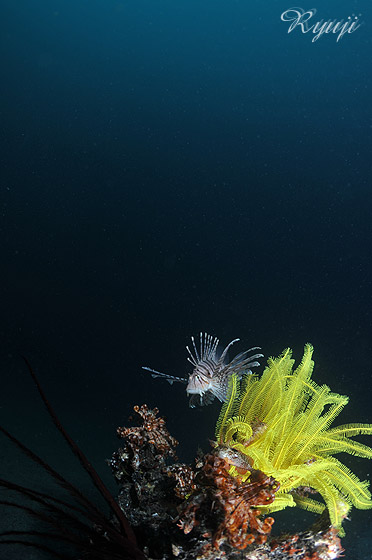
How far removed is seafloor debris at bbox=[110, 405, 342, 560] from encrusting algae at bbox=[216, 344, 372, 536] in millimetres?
190

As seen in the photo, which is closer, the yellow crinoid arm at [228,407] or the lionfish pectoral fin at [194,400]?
the yellow crinoid arm at [228,407]

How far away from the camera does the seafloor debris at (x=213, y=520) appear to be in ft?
8.34

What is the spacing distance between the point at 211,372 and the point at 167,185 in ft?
83.3

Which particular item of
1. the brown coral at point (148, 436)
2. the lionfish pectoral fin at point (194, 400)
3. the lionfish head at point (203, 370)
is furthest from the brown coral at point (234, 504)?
the lionfish pectoral fin at point (194, 400)

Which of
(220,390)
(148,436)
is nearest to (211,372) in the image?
(220,390)

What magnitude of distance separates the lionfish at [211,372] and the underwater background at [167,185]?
14466mm

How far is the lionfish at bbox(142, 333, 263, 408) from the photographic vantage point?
3984 mm

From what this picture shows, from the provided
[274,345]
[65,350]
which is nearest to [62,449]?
[274,345]

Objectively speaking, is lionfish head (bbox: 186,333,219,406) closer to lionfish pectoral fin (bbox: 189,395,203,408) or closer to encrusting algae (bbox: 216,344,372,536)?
lionfish pectoral fin (bbox: 189,395,203,408)

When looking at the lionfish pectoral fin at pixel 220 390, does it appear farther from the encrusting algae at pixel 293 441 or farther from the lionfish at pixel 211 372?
the encrusting algae at pixel 293 441

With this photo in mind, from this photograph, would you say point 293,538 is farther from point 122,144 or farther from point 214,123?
point 122,144

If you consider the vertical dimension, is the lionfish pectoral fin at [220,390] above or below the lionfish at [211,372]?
below

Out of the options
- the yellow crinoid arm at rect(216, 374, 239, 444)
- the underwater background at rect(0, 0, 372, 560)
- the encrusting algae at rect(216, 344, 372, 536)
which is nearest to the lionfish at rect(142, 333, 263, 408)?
the encrusting algae at rect(216, 344, 372, 536)

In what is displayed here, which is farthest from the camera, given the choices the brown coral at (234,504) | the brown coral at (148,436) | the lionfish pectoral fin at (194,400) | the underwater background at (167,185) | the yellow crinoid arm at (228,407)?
the underwater background at (167,185)
